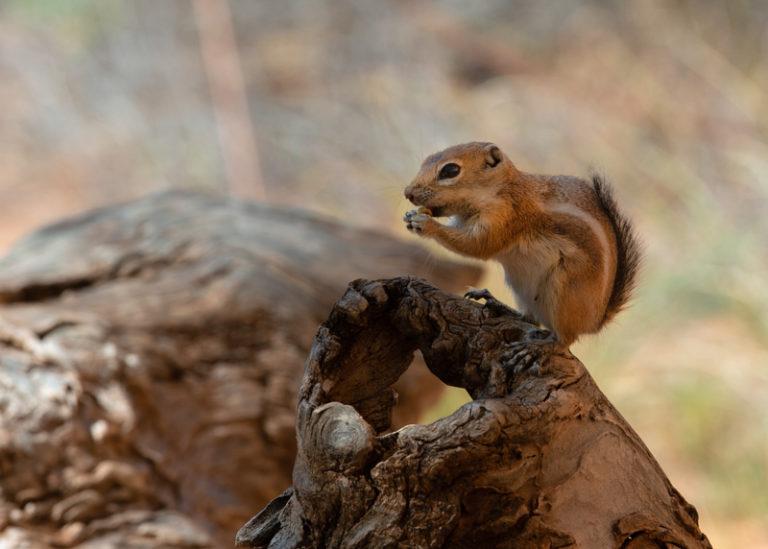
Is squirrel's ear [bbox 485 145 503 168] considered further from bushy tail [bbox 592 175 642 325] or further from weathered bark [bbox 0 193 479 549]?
weathered bark [bbox 0 193 479 549]

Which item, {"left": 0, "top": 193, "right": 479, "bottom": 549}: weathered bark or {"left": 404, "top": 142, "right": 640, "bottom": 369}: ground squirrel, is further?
{"left": 0, "top": 193, "right": 479, "bottom": 549}: weathered bark

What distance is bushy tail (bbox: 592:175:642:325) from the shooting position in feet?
5.63

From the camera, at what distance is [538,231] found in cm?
168

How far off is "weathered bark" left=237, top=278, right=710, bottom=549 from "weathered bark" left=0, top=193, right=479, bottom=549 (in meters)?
0.94

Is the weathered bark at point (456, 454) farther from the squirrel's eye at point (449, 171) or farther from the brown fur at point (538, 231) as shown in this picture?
the squirrel's eye at point (449, 171)

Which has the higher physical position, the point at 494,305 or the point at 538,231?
the point at 538,231

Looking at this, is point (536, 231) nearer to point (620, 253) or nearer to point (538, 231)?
point (538, 231)

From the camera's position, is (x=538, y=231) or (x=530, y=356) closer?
(x=530, y=356)

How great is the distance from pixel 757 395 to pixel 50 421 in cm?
326

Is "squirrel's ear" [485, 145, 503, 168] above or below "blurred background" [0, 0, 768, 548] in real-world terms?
below

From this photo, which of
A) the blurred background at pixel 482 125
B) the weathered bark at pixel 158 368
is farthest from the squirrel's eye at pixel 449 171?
the blurred background at pixel 482 125

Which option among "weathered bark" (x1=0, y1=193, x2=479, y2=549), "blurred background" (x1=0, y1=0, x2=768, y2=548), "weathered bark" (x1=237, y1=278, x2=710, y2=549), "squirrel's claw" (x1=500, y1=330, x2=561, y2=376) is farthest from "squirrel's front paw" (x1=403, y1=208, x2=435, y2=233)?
"blurred background" (x1=0, y1=0, x2=768, y2=548)

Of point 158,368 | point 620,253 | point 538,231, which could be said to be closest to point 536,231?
point 538,231

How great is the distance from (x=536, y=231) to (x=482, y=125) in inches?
177
